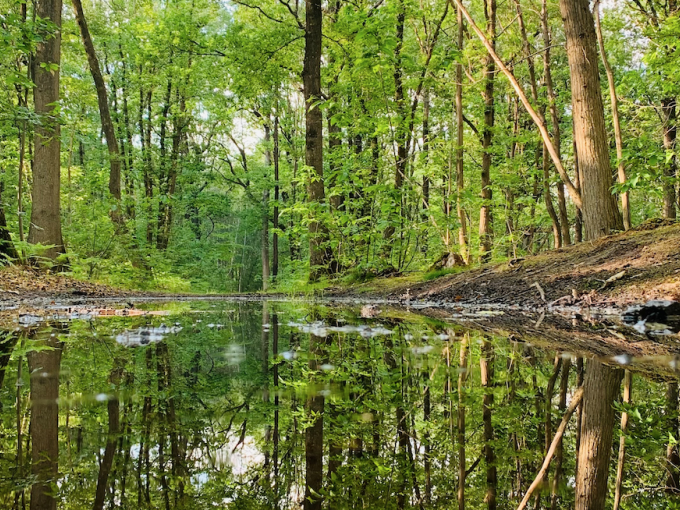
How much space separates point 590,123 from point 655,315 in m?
3.19

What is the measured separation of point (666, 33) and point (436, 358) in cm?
793

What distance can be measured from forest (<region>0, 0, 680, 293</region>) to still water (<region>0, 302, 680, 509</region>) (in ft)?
12.7

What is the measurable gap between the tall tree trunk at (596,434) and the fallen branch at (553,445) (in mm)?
30

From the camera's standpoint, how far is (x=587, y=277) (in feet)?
15.9

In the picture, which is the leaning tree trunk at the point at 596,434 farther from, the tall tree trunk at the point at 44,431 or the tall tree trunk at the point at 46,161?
the tall tree trunk at the point at 46,161

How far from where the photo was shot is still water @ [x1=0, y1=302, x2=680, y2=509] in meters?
1.08

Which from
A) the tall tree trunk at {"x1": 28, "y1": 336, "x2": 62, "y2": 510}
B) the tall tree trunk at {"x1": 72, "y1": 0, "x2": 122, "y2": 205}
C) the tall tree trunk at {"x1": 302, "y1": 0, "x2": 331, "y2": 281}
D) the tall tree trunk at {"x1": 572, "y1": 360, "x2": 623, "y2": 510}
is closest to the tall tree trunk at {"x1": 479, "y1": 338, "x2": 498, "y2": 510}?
the tall tree trunk at {"x1": 572, "y1": 360, "x2": 623, "y2": 510}

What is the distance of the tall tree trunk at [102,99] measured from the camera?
13.4 m

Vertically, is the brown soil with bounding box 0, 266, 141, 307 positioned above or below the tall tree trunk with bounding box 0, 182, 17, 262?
below

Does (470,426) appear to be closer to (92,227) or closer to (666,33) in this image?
(666,33)

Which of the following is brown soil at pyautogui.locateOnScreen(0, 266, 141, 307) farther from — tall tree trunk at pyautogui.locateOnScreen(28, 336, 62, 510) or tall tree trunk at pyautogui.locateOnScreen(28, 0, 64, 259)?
tall tree trunk at pyautogui.locateOnScreen(28, 336, 62, 510)

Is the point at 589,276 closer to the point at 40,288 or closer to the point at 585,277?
the point at 585,277

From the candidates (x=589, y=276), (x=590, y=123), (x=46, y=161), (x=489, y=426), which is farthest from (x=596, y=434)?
(x=46, y=161)

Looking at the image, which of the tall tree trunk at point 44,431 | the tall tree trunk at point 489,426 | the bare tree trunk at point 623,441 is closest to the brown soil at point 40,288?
the tall tree trunk at point 44,431
